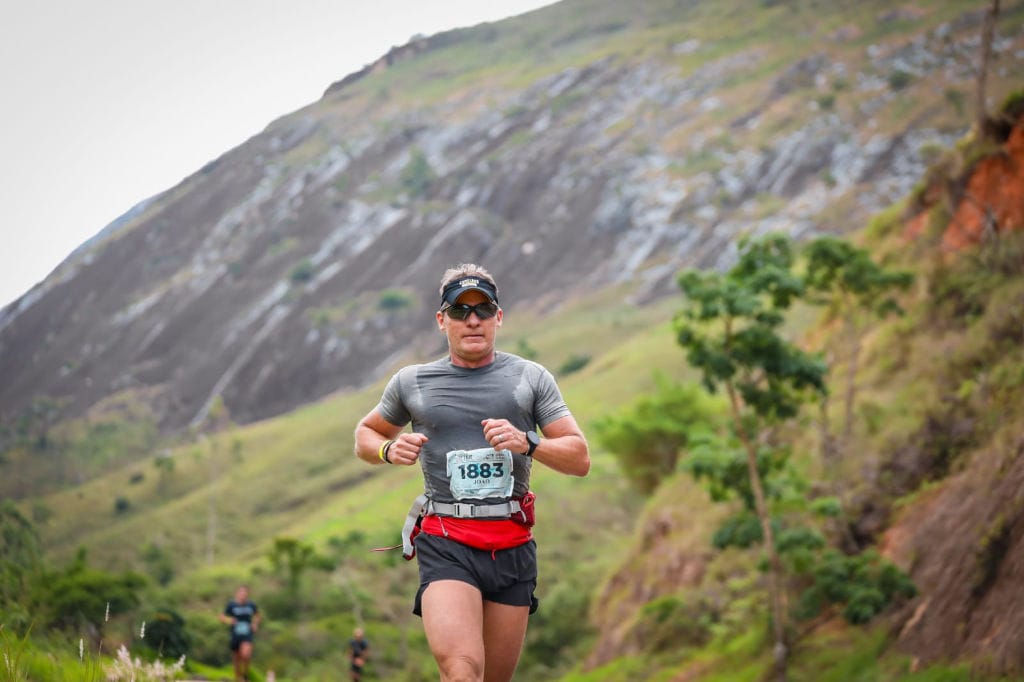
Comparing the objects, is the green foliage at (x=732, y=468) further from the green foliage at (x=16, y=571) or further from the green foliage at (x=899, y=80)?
the green foliage at (x=899, y=80)

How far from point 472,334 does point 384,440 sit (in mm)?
635

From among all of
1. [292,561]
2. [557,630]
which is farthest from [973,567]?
[292,561]

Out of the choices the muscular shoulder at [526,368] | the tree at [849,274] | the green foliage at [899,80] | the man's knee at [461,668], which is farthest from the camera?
the green foliage at [899,80]

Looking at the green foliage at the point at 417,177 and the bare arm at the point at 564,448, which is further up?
the green foliage at the point at 417,177

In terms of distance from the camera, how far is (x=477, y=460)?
464 centimetres

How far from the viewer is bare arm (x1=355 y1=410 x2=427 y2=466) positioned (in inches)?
180

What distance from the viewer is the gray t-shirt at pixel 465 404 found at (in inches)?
185

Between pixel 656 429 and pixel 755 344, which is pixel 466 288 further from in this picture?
pixel 656 429

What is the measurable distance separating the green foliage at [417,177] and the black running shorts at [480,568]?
6797 inches

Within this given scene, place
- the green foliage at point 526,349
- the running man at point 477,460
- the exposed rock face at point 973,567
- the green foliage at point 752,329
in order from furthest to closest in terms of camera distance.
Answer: the green foliage at point 526,349 → the green foliage at point 752,329 → the exposed rock face at point 973,567 → the running man at point 477,460

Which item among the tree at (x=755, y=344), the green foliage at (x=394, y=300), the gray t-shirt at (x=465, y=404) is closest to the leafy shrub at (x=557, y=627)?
the tree at (x=755, y=344)

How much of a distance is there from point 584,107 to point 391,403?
181 meters

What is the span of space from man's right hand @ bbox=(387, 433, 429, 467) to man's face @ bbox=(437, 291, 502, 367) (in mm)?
412

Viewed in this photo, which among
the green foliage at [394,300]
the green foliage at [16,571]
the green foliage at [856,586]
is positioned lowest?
the green foliage at [856,586]
